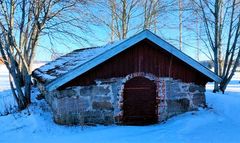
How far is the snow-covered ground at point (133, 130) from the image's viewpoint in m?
8.80

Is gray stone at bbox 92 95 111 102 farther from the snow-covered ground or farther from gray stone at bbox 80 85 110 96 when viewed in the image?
the snow-covered ground

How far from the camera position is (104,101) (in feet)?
34.0

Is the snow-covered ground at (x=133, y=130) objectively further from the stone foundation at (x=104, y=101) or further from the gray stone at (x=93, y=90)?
the gray stone at (x=93, y=90)

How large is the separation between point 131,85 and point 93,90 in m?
1.30

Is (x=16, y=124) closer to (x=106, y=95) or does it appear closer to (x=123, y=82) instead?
(x=106, y=95)

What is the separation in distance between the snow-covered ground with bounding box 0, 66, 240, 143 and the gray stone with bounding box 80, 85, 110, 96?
1060 millimetres

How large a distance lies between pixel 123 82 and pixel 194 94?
8.93ft

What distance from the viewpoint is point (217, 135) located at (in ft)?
30.4

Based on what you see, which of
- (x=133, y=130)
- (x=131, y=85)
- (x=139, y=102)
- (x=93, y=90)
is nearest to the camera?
(x=133, y=130)

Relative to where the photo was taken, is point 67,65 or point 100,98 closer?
point 100,98

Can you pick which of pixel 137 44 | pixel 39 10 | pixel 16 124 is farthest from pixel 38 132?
pixel 39 10

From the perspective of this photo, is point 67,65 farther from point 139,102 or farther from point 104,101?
point 139,102

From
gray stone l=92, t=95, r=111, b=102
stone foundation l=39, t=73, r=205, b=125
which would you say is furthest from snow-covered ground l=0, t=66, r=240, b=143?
gray stone l=92, t=95, r=111, b=102

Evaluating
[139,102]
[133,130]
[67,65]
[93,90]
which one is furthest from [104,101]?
[67,65]
